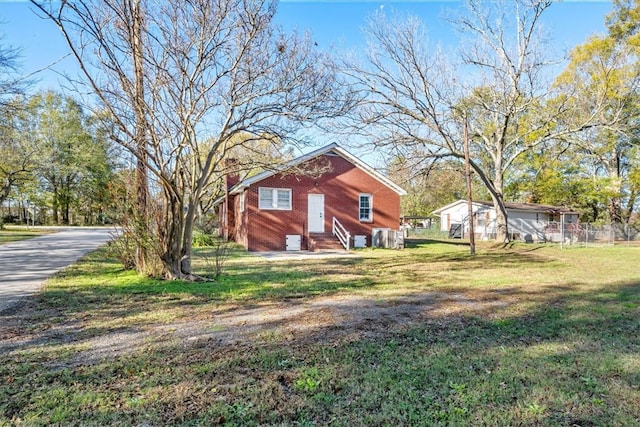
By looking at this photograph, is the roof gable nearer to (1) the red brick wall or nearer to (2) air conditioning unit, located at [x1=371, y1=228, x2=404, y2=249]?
(1) the red brick wall

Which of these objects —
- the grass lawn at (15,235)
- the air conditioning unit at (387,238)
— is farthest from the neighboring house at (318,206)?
the grass lawn at (15,235)

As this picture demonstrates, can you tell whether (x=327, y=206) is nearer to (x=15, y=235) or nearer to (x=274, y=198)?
(x=274, y=198)

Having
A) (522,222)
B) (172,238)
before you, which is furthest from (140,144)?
(522,222)

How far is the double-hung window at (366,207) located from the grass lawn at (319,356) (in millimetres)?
11959

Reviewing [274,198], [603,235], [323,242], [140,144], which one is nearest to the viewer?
[140,144]

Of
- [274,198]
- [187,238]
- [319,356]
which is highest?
[274,198]

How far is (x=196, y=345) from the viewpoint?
434cm

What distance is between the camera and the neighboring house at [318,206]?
58.9ft

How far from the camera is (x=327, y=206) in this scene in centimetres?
1916

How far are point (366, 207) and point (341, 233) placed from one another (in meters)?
2.17

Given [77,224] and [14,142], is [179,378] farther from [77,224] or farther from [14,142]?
[77,224]

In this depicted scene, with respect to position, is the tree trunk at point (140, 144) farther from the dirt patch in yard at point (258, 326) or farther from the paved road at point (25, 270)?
the dirt patch in yard at point (258, 326)

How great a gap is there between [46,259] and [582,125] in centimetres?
2244

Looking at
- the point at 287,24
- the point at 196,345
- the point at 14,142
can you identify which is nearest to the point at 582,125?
the point at 287,24
